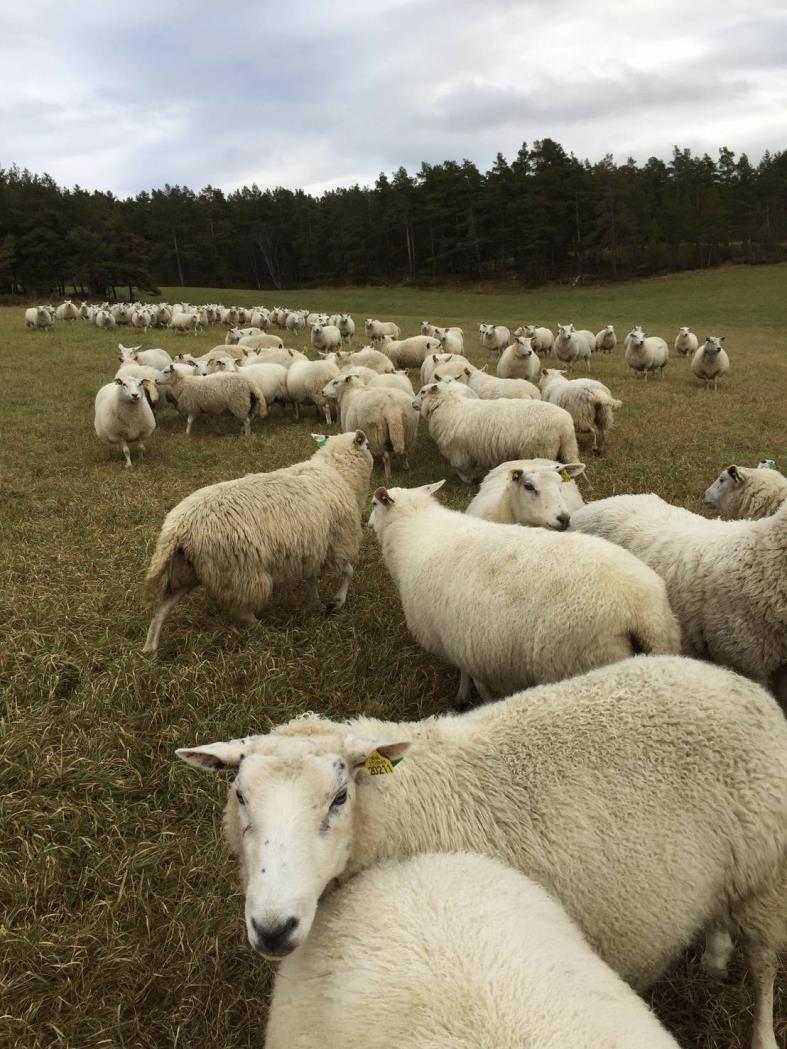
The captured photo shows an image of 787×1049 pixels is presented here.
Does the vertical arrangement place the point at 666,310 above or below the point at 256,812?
above

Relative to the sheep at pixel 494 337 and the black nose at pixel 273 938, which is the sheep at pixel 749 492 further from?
the sheep at pixel 494 337

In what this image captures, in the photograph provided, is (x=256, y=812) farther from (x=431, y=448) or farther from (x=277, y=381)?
(x=277, y=381)

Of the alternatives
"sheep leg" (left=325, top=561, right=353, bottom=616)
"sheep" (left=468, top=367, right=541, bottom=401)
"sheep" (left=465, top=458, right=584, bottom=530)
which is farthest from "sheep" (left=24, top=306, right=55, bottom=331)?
"sheep" (left=465, top=458, right=584, bottom=530)

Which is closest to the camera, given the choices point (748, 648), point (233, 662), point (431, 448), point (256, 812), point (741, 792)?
point (256, 812)

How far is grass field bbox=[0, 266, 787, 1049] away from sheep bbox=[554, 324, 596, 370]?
12.1 m

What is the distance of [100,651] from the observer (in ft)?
17.4

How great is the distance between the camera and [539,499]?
6078 millimetres

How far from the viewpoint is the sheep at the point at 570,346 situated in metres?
22.6

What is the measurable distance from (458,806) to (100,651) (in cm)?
373

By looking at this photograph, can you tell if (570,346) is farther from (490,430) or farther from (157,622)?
(157,622)

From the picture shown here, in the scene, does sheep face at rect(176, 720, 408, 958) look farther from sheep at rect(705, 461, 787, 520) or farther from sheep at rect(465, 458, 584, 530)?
sheep at rect(705, 461, 787, 520)

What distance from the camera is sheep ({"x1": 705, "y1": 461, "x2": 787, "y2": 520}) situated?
6.39 m

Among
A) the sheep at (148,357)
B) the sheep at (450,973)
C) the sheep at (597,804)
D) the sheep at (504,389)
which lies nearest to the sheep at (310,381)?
the sheep at (504,389)

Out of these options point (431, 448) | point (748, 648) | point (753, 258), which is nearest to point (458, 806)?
point (748, 648)
